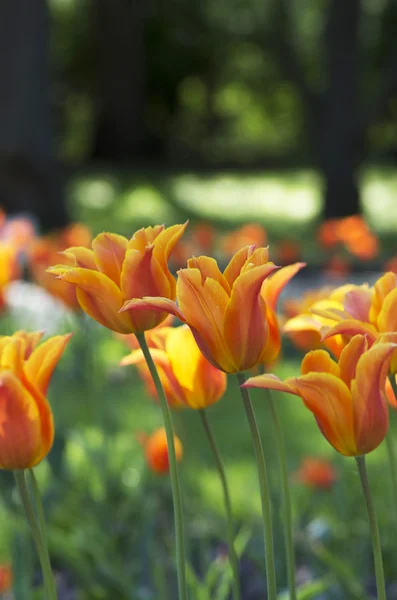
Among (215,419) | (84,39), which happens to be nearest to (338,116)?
(215,419)

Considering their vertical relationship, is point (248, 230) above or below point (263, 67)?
above

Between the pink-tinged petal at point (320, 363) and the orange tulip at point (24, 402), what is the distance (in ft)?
0.83

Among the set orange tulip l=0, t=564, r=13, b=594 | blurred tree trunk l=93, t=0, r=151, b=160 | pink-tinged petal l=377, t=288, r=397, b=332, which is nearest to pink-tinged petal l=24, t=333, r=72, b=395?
pink-tinged petal l=377, t=288, r=397, b=332

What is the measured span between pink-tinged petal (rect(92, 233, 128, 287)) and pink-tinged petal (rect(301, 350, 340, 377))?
0.74 ft

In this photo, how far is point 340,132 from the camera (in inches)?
379

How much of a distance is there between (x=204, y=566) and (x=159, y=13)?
17.0m

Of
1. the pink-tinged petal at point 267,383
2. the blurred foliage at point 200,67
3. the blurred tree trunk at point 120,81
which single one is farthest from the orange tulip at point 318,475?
the blurred tree trunk at point 120,81

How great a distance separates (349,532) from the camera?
7.29ft

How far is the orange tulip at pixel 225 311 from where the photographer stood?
943 millimetres

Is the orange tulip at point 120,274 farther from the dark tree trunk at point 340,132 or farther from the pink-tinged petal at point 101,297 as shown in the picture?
the dark tree trunk at point 340,132

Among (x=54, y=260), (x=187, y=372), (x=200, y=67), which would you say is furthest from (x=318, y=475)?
(x=200, y=67)

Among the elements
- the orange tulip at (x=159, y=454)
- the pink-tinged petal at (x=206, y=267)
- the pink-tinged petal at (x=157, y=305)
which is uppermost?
the pink-tinged petal at (x=206, y=267)

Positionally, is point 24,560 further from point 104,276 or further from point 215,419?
point 215,419

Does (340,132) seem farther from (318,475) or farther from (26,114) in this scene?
(318,475)
